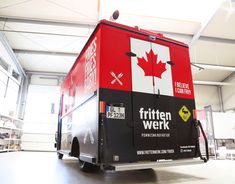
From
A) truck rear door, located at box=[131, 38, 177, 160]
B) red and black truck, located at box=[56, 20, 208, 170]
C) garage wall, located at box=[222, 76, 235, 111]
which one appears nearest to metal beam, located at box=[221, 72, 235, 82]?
garage wall, located at box=[222, 76, 235, 111]

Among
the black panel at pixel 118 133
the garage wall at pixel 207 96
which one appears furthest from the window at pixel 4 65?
the garage wall at pixel 207 96

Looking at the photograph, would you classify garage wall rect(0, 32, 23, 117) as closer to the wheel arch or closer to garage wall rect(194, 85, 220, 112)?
the wheel arch

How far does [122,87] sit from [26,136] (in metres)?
10.4

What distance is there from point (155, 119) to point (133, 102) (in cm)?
38

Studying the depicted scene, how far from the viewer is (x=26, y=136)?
10914 millimetres

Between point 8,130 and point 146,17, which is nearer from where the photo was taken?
point 146,17

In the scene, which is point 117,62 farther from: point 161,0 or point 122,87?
point 161,0

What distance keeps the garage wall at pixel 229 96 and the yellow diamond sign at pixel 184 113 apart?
1159 centimetres

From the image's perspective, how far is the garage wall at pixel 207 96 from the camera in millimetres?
13547

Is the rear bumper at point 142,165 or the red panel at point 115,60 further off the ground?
the red panel at point 115,60

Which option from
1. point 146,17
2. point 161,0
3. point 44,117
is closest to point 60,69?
point 44,117

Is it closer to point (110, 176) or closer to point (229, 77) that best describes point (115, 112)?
point (110, 176)

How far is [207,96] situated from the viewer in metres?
13.7

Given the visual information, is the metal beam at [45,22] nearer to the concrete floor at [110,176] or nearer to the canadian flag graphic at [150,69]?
the canadian flag graphic at [150,69]
